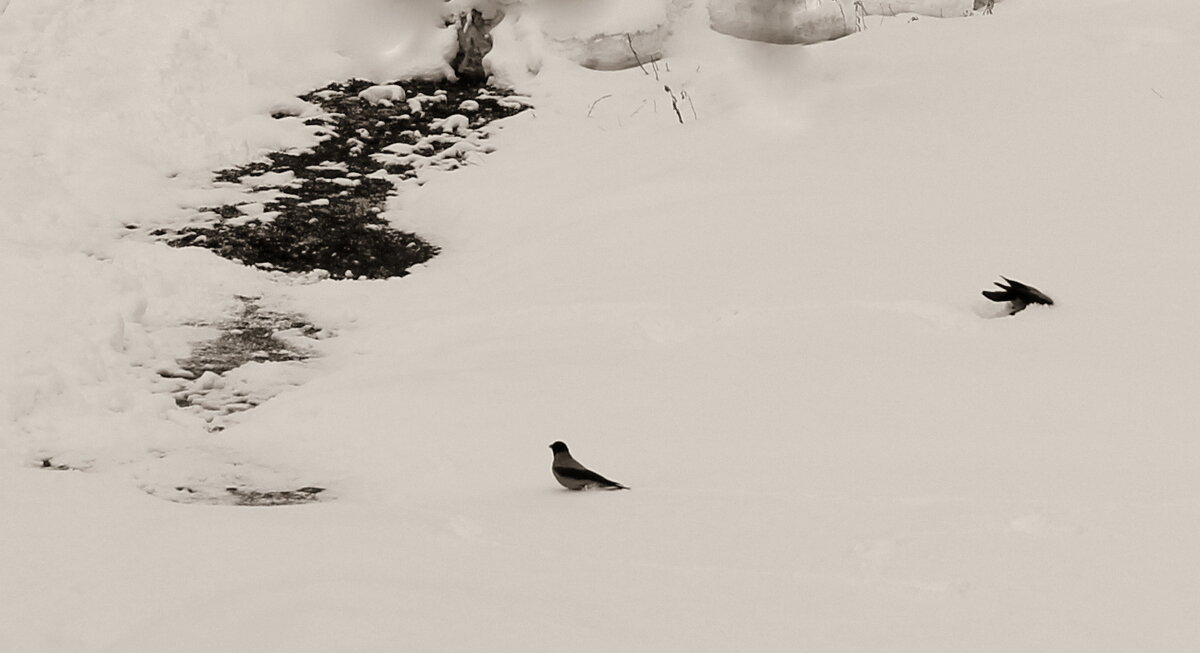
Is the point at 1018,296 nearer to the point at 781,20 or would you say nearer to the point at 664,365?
the point at 664,365

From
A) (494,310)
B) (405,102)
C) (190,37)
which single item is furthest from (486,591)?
(190,37)

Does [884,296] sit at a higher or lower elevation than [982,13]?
lower

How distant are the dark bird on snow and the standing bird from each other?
69.6 inches

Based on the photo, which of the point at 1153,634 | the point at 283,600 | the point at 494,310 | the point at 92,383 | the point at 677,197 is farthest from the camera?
the point at 677,197

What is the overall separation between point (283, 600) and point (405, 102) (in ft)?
19.8

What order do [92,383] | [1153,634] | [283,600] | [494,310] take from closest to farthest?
1. [1153,634]
2. [283,600]
3. [92,383]
4. [494,310]

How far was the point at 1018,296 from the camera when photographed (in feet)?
15.3

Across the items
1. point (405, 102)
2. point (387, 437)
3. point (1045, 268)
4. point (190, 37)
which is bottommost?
point (387, 437)

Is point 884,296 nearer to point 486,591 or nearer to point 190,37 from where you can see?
point 486,591

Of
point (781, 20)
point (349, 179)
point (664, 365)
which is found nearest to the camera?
point (664, 365)

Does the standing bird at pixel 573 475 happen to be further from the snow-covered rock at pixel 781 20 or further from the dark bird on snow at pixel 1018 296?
the snow-covered rock at pixel 781 20

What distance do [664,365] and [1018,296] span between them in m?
1.40

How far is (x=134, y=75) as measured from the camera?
26.6ft

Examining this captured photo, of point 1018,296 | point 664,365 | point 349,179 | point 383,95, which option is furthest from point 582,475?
point 383,95
